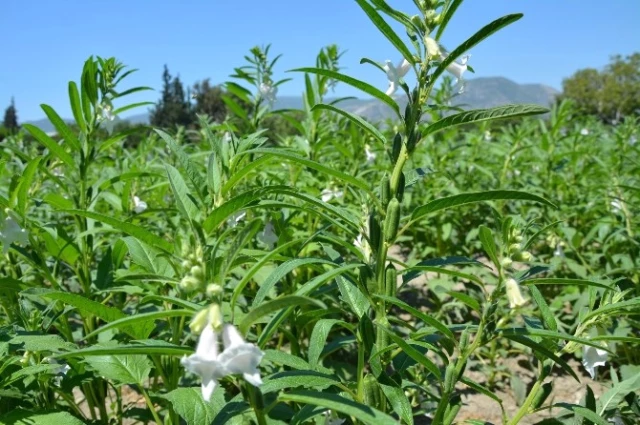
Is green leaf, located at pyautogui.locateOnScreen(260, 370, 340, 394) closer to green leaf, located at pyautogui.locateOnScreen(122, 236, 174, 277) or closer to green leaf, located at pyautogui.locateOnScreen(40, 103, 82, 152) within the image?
green leaf, located at pyautogui.locateOnScreen(122, 236, 174, 277)

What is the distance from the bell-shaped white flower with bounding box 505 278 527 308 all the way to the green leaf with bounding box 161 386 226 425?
974 mm

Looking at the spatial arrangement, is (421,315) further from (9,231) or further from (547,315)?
(9,231)

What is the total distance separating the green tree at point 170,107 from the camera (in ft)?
198

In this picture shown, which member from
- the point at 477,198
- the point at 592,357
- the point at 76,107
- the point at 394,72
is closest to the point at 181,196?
the point at 394,72

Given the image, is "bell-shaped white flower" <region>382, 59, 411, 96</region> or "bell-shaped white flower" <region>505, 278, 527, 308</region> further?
"bell-shaped white flower" <region>382, 59, 411, 96</region>

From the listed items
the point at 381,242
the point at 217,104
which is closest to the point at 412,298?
the point at 381,242

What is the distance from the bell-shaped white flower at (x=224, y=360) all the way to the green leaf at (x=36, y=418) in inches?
43.1

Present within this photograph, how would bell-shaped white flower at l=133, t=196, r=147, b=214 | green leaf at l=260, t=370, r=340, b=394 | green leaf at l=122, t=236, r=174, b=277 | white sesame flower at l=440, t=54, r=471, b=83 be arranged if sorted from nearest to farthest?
green leaf at l=260, t=370, r=340, b=394
white sesame flower at l=440, t=54, r=471, b=83
green leaf at l=122, t=236, r=174, b=277
bell-shaped white flower at l=133, t=196, r=147, b=214

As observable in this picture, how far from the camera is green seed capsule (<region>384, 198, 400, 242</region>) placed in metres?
1.58

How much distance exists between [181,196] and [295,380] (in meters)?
0.70

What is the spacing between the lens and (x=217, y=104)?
57719 millimetres

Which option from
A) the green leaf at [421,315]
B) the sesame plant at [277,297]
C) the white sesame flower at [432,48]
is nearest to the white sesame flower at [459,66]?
the sesame plant at [277,297]

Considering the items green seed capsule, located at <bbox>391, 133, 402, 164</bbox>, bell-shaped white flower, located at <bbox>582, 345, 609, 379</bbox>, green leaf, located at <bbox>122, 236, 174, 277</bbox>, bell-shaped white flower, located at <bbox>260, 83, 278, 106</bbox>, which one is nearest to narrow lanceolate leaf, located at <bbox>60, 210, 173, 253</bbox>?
green leaf, located at <bbox>122, 236, 174, 277</bbox>

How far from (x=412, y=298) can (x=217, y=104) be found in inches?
2191
